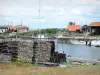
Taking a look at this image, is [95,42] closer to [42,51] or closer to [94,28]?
[94,28]

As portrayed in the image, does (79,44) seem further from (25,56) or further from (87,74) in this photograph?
(87,74)

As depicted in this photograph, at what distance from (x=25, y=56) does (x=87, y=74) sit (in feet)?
65.6

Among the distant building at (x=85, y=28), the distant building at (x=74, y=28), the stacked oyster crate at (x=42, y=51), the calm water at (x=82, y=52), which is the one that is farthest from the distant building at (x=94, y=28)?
→ the stacked oyster crate at (x=42, y=51)

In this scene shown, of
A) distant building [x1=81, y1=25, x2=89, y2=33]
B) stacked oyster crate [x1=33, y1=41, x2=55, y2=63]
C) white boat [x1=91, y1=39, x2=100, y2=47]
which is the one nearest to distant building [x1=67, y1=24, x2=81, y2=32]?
distant building [x1=81, y1=25, x2=89, y2=33]

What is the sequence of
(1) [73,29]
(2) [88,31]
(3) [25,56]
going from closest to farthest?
(3) [25,56] < (2) [88,31] < (1) [73,29]

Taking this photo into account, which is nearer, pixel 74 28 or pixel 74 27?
pixel 74 28

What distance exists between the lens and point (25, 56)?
30.9m

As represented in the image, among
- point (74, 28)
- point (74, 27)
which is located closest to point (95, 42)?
point (74, 28)

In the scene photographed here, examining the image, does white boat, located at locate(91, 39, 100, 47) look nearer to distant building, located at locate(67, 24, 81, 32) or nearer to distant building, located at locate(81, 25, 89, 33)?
distant building, located at locate(81, 25, 89, 33)

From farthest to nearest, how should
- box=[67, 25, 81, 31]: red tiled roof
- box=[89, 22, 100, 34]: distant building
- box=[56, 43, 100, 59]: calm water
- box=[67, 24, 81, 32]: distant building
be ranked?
box=[67, 25, 81, 31]: red tiled roof → box=[67, 24, 81, 32]: distant building → box=[89, 22, 100, 34]: distant building → box=[56, 43, 100, 59]: calm water

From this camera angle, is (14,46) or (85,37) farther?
(85,37)

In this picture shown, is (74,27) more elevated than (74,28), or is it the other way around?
(74,27)

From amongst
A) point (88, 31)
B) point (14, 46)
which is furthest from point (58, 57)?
point (88, 31)

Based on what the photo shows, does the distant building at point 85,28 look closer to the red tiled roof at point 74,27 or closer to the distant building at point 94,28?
the red tiled roof at point 74,27
